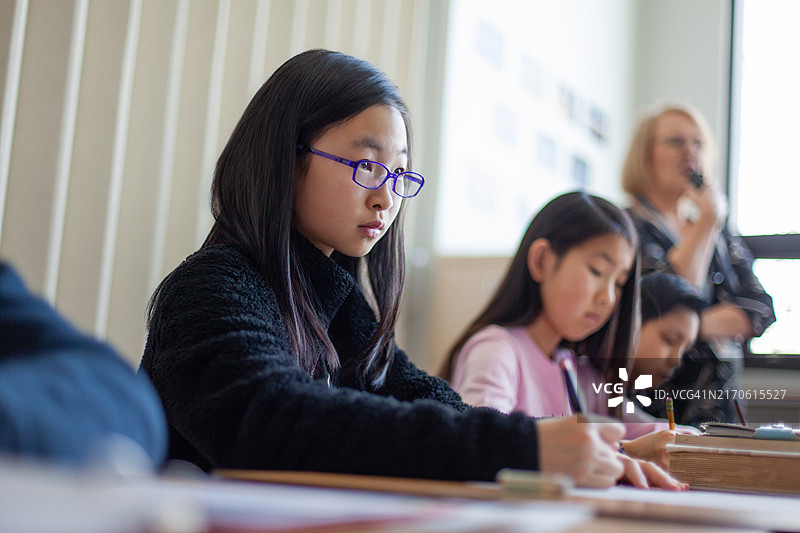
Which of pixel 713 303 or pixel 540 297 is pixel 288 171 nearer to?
pixel 540 297

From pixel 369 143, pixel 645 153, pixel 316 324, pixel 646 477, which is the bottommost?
pixel 646 477

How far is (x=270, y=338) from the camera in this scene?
2.47ft

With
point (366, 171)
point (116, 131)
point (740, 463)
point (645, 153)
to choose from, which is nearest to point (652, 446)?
point (740, 463)

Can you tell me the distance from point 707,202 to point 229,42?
1277mm

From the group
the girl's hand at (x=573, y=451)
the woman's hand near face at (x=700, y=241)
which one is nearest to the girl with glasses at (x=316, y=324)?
the girl's hand at (x=573, y=451)

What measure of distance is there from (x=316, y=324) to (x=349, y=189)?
18 cm

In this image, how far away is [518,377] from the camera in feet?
5.01

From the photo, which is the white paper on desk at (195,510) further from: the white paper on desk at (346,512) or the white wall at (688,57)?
the white wall at (688,57)

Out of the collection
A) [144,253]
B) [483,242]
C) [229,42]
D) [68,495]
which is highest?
[229,42]

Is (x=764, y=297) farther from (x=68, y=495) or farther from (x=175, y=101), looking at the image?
(x=68, y=495)

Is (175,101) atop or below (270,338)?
atop

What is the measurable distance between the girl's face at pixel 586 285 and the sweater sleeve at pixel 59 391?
1.22m

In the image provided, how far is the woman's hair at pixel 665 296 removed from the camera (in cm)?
171

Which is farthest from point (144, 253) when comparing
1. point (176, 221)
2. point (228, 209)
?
point (228, 209)
